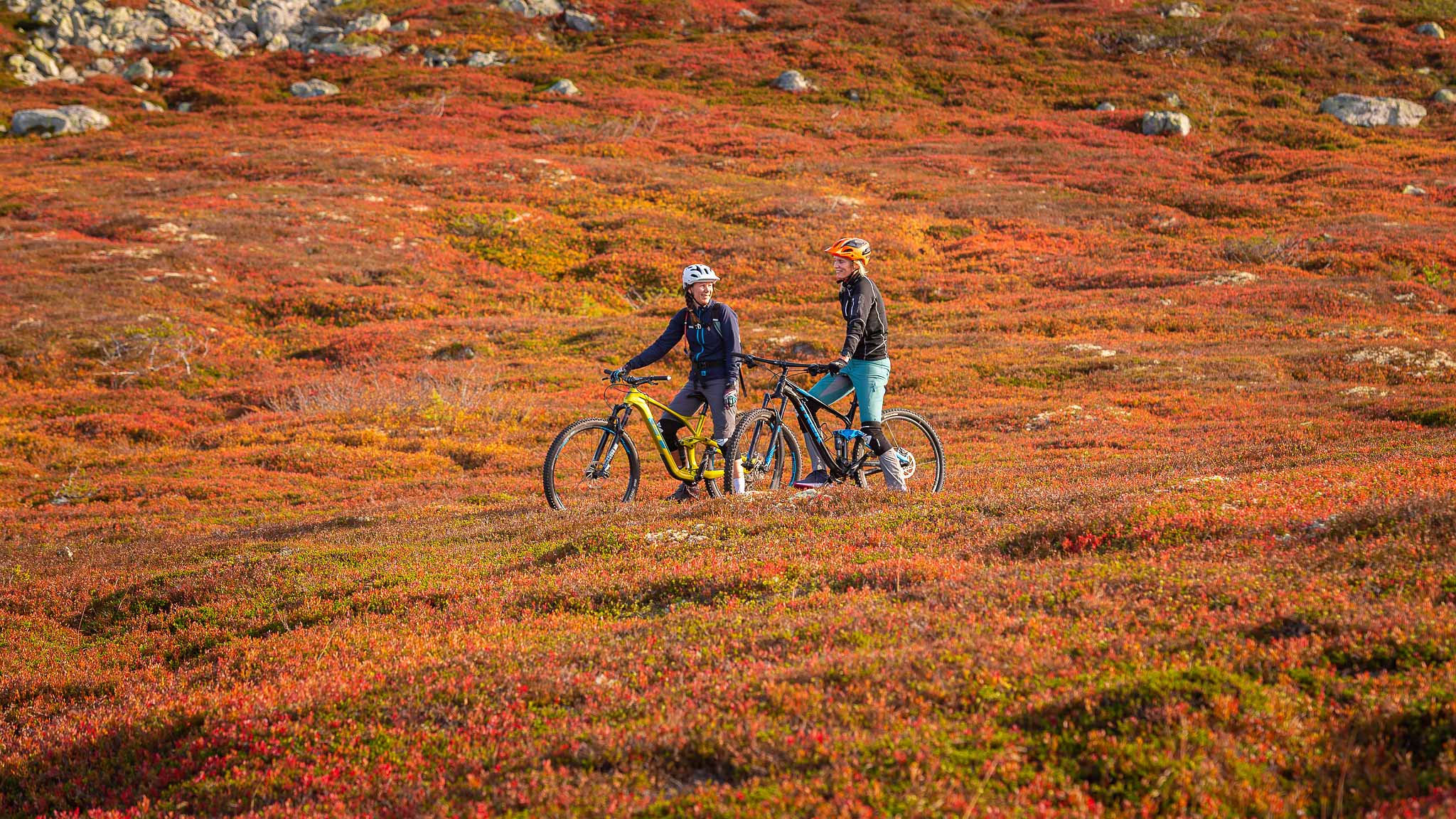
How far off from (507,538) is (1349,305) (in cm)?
2753

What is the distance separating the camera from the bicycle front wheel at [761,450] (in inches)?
484

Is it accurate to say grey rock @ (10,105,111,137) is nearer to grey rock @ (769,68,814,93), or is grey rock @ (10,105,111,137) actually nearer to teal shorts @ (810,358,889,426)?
grey rock @ (769,68,814,93)

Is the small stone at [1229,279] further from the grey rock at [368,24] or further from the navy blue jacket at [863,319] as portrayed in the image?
the grey rock at [368,24]

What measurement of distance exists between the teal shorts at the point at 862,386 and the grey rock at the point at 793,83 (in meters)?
62.1

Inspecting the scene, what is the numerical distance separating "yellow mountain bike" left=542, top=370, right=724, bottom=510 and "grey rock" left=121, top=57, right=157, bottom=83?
78.6 meters

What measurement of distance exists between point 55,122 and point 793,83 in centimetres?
4880

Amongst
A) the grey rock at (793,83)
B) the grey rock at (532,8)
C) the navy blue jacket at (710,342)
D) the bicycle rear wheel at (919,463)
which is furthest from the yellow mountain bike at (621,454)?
the grey rock at (532,8)

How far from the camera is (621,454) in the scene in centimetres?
1314

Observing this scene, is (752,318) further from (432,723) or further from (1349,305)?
(432,723)

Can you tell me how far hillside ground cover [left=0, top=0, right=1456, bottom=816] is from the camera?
497cm

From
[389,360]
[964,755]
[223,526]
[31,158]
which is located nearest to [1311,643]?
[964,755]

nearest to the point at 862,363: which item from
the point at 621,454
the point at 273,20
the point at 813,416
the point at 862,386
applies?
the point at 862,386

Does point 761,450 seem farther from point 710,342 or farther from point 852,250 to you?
point 852,250

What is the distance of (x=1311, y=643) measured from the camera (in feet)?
17.6
